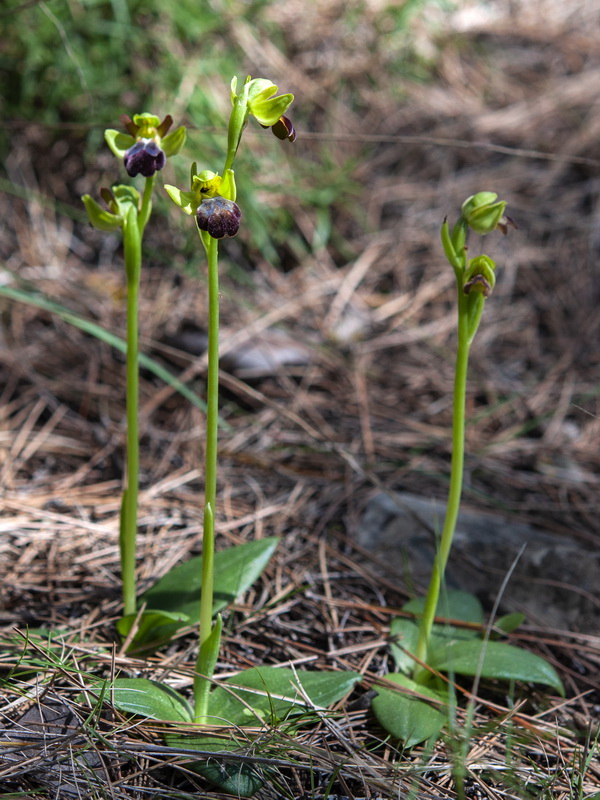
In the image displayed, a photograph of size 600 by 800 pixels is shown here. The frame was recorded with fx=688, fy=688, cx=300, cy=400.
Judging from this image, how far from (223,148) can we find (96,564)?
2.30 metres

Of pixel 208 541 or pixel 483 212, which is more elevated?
pixel 483 212

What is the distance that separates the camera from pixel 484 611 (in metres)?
2.06

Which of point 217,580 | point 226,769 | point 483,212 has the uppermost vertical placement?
point 483,212

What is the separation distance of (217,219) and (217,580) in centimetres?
95

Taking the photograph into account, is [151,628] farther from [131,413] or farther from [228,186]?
[228,186]

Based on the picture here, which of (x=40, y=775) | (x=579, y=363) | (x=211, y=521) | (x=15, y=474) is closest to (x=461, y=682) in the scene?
(x=211, y=521)

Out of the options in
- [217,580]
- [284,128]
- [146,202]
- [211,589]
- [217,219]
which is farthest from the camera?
[217,580]

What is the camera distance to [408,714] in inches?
61.5

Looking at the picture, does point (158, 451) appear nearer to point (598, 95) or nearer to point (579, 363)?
point (579, 363)

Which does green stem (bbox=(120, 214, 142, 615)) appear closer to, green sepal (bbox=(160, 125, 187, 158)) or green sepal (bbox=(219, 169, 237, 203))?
green sepal (bbox=(160, 125, 187, 158))

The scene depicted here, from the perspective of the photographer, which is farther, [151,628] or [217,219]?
[151,628]

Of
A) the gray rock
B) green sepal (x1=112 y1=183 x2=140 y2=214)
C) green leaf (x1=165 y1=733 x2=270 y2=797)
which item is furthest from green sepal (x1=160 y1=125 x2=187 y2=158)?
green leaf (x1=165 y1=733 x2=270 y2=797)

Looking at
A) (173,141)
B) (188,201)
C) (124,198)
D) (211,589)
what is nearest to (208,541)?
(211,589)

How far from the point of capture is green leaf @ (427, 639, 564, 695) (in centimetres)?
165
